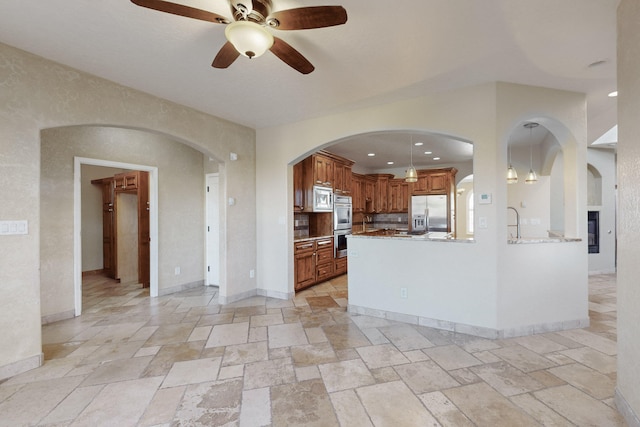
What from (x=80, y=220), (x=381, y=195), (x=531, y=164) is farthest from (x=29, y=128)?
(x=531, y=164)

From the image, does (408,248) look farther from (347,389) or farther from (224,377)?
(224,377)

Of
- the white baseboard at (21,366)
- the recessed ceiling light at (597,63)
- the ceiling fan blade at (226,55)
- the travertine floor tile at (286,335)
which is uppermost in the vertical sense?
the recessed ceiling light at (597,63)

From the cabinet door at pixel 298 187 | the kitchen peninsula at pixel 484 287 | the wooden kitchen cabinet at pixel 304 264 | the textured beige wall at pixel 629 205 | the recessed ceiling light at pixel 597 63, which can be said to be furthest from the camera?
the cabinet door at pixel 298 187

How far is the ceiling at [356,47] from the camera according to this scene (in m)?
1.94

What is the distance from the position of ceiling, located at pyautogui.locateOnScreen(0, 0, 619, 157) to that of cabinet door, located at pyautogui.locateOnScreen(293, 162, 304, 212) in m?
1.78

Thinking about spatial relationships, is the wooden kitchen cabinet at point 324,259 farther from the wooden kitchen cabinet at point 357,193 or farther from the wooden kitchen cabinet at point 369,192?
the wooden kitchen cabinet at point 369,192

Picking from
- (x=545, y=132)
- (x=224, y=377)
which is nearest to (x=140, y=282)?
(x=224, y=377)

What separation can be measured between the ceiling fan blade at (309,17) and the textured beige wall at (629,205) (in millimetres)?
1818

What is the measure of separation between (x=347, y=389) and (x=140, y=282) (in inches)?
192

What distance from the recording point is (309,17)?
165 cm

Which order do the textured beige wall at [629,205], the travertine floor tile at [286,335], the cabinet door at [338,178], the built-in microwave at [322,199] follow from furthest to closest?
the cabinet door at [338,178]
the built-in microwave at [322,199]
the travertine floor tile at [286,335]
the textured beige wall at [629,205]

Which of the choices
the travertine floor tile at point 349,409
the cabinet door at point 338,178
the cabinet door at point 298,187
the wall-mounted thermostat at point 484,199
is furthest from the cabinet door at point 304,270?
the wall-mounted thermostat at point 484,199

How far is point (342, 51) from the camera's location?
242 centimetres

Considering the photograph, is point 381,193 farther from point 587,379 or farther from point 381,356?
point 587,379
